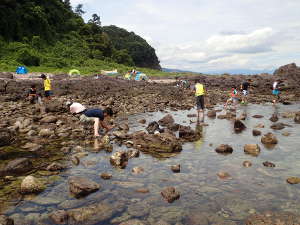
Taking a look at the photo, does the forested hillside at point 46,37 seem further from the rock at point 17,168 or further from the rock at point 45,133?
the rock at point 17,168

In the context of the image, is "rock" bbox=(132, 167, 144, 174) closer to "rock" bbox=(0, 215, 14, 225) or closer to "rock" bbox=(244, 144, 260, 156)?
"rock" bbox=(0, 215, 14, 225)

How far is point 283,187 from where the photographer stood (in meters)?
7.41

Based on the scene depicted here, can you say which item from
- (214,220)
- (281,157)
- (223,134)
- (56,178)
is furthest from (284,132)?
(56,178)

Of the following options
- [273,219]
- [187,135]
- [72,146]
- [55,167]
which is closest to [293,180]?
[273,219]

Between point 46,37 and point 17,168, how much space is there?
190 feet

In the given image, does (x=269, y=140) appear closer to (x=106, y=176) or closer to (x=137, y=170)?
(x=137, y=170)

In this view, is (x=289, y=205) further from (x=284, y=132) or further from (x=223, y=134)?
(x=284, y=132)

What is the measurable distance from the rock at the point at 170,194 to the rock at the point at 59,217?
7.96 feet

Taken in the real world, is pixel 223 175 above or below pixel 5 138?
below

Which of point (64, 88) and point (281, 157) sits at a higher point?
point (64, 88)

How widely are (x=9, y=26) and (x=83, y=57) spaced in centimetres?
1556

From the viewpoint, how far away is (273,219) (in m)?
5.61

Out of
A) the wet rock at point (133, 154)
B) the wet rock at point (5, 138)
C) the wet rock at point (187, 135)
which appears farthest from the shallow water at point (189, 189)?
the wet rock at point (5, 138)

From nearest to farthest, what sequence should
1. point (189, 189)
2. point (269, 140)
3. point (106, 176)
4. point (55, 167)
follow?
point (189, 189), point (106, 176), point (55, 167), point (269, 140)
